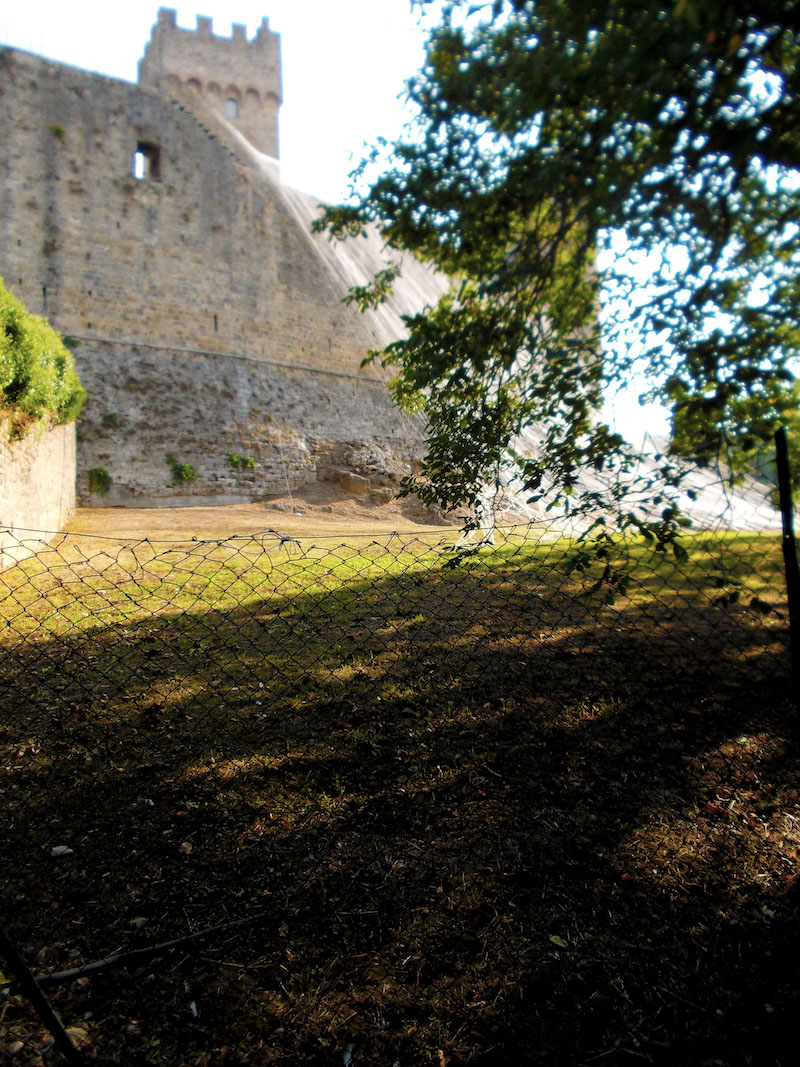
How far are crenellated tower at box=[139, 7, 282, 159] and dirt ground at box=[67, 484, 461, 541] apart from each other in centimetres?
2342

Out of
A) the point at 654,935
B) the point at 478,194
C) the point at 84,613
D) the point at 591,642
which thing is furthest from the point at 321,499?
the point at 654,935

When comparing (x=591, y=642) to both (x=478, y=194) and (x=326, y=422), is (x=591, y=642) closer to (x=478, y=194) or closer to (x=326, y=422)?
(x=478, y=194)

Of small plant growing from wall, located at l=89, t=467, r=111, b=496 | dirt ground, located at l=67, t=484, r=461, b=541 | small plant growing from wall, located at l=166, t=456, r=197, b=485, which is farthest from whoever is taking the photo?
small plant growing from wall, located at l=166, t=456, r=197, b=485

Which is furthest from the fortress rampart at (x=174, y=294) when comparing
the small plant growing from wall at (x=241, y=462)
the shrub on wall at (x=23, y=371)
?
the shrub on wall at (x=23, y=371)

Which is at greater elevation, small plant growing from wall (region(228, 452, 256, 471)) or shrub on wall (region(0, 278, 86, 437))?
shrub on wall (region(0, 278, 86, 437))

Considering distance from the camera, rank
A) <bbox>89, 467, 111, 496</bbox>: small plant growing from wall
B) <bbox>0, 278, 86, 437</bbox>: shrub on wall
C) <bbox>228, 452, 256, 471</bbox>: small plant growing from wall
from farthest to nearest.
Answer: <bbox>228, 452, 256, 471</bbox>: small plant growing from wall < <bbox>89, 467, 111, 496</bbox>: small plant growing from wall < <bbox>0, 278, 86, 437</bbox>: shrub on wall

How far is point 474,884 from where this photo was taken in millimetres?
2199

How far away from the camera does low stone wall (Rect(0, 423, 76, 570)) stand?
21.0 ft

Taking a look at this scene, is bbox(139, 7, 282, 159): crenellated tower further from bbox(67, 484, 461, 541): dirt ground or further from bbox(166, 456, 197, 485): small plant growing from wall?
bbox(67, 484, 461, 541): dirt ground

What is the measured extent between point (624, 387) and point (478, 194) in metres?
1.25

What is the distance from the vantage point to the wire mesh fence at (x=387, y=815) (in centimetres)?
180

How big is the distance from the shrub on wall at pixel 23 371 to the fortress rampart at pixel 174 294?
6.74 meters

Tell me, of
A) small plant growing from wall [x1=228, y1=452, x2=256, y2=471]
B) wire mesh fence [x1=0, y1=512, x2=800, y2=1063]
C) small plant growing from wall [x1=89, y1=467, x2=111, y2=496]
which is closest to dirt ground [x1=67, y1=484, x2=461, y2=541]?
small plant growing from wall [x1=89, y1=467, x2=111, y2=496]

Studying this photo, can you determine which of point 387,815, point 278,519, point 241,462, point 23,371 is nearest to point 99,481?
point 241,462
